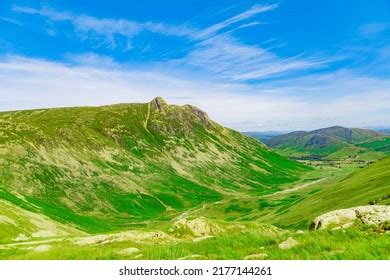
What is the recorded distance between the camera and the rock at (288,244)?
13.9 metres

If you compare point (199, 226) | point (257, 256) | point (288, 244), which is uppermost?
point (288, 244)

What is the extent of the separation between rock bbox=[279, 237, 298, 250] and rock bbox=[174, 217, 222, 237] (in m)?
30.7

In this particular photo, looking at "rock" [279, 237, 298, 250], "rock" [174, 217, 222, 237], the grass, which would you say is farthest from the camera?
"rock" [174, 217, 222, 237]

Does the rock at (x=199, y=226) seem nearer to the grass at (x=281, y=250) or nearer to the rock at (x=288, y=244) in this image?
the grass at (x=281, y=250)

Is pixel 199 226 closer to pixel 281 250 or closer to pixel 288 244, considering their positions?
pixel 288 244

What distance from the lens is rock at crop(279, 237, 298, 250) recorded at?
13.9 metres

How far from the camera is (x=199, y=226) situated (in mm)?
46719

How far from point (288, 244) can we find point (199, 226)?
33.2 meters

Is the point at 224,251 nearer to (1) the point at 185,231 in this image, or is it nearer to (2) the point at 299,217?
(1) the point at 185,231

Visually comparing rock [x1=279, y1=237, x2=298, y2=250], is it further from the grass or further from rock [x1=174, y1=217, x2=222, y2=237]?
rock [x1=174, y1=217, x2=222, y2=237]

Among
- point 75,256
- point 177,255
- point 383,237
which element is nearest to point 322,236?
point 383,237

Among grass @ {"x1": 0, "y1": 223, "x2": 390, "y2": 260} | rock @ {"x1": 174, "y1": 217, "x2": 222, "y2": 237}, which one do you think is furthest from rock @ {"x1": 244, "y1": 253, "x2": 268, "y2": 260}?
rock @ {"x1": 174, "y1": 217, "x2": 222, "y2": 237}

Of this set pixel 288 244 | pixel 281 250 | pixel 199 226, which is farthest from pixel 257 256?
pixel 199 226

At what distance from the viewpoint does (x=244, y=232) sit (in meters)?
18.0
